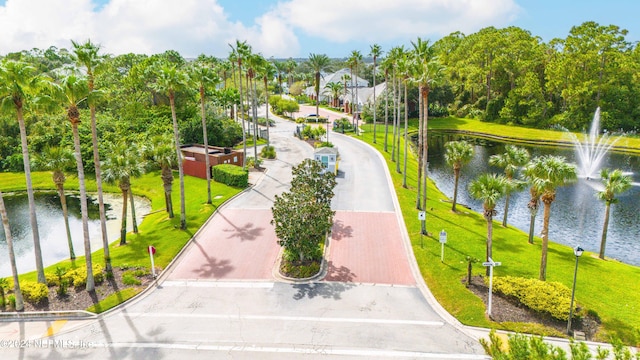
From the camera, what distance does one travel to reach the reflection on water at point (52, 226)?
106 ft

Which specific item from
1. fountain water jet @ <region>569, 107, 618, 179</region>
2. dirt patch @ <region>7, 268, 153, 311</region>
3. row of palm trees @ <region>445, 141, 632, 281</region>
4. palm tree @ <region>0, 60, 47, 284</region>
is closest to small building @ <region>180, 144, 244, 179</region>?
dirt patch @ <region>7, 268, 153, 311</region>

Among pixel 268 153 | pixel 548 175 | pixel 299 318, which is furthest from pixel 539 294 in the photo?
pixel 268 153

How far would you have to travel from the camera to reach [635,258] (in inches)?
1254

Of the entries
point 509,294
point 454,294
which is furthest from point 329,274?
point 509,294

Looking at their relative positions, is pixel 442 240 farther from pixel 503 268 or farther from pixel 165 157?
pixel 165 157

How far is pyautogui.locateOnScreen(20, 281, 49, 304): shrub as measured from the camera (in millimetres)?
23234

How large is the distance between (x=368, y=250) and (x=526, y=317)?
10824mm

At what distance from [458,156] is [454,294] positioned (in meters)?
15.8

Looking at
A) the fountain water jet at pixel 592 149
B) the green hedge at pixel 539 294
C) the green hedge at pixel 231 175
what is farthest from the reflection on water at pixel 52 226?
the fountain water jet at pixel 592 149

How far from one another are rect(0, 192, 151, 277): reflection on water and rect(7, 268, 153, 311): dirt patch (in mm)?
8282

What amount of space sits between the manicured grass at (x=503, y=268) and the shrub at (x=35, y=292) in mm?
22058

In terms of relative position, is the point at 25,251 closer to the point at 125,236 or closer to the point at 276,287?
the point at 125,236

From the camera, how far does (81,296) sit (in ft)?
78.6

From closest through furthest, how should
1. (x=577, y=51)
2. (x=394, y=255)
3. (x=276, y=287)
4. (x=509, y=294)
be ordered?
(x=509, y=294), (x=276, y=287), (x=394, y=255), (x=577, y=51)
